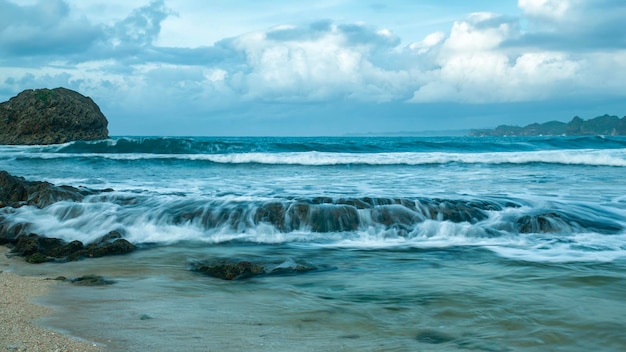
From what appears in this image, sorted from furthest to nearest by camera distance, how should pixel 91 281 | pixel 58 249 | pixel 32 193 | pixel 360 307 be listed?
1. pixel 32 193
2. pixel 58 249
3. pixel 91 281
4. pixel 360 307

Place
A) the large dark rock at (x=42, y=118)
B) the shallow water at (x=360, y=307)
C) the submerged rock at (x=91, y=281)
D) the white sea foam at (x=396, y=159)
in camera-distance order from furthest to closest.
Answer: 1. the large dark rock at (x=42, y=118)
2. the white sea foam at (x=396, y=159)
3. the submerged rock at (x=91, y=281)
4. the shallow water at (x=360, y=307)

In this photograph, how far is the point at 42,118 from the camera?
137 ft

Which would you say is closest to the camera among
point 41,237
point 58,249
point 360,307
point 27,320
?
point 27,320

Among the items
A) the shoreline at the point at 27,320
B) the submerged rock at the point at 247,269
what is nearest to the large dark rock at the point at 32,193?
the shoreline at the point at 27,320

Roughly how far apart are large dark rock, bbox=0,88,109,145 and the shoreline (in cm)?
3969

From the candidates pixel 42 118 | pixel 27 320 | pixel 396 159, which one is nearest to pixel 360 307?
pixel 27 320

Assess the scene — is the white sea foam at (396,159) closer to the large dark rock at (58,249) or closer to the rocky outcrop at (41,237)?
the rocky outcrop at (41,237)

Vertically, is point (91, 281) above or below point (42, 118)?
below

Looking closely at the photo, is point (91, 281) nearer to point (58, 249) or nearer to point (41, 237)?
point (58, 249)

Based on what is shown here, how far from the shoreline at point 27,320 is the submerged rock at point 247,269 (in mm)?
1593

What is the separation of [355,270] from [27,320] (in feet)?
11.7

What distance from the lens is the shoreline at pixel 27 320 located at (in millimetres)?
3543

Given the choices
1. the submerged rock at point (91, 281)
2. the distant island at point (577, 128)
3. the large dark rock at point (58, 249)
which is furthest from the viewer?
the distant island at point (577, 128)

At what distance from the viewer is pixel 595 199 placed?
11914 mm
